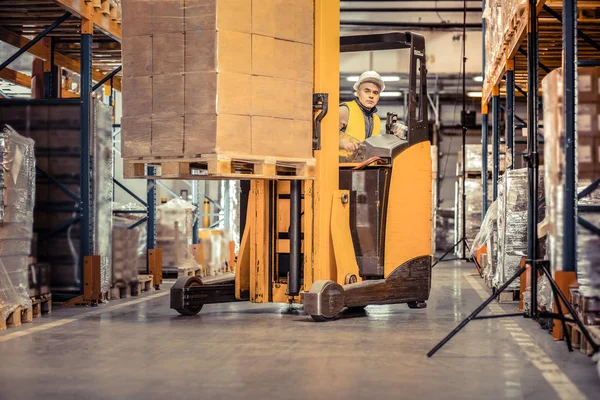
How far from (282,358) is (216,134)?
6.51 ft

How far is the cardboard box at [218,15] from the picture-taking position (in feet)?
22.4

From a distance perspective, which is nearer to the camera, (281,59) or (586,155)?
(586,155)

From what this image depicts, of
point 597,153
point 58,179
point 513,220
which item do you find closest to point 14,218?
point 58,179

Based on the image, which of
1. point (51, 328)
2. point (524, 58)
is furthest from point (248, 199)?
point (524, 58)

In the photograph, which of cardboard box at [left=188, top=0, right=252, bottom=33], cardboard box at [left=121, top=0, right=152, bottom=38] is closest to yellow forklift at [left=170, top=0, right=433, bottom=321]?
cardboard box at [left=188, top=0, right=252, bottom=33]

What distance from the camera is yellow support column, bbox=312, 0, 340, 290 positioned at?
7594mm

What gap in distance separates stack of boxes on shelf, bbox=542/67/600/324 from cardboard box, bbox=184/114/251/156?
2314mm

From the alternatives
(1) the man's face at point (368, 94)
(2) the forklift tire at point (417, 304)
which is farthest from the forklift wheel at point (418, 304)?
(1) the man's face at point (368, 94)

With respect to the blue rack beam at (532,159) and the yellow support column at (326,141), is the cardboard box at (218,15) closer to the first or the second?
the yellow support column at (326,141)

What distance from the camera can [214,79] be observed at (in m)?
6.77

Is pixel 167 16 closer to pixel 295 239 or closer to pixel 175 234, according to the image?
pixel 295 239

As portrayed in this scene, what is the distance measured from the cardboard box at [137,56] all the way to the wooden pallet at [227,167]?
717mm

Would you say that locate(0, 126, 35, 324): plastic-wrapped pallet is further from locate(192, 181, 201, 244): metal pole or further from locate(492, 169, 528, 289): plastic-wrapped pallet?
locate(192, 181, 201, 244): metal pole

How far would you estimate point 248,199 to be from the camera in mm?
8125
